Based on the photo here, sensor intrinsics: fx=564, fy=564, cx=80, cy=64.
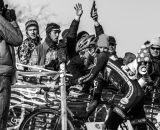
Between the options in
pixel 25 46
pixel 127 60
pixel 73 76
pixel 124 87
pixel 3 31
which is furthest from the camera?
pixel 127 60

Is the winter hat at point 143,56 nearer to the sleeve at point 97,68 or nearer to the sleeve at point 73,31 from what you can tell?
the sleeve at point 73,31

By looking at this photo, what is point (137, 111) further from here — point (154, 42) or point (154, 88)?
point (154, 42)

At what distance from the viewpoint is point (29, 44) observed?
34.8 feet

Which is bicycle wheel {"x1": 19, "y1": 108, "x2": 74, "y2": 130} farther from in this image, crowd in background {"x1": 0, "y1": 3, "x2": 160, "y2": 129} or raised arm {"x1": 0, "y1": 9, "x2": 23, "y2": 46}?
raised arm {"x1": 0, "y1": 9, "x2": 23, "y2": 46}

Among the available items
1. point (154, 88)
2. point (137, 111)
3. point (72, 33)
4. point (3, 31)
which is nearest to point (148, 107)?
Result: point (154, 88)

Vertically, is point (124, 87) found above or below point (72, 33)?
below

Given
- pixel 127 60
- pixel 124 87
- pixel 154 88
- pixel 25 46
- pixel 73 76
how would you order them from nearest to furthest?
pixel 124 87 < pixel 73 76 < pixel 154 88 < pixel 25 46 < pixel 127 60

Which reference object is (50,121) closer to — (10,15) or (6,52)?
(6,52)

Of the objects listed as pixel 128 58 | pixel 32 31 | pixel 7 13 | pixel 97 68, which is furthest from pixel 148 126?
pixel 7 13

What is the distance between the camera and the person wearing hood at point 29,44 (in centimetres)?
1035

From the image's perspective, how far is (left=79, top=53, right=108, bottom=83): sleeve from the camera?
8500 mm

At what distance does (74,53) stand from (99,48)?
3.03 ft

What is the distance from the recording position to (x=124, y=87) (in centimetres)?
865

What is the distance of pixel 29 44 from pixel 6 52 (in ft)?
13.1
